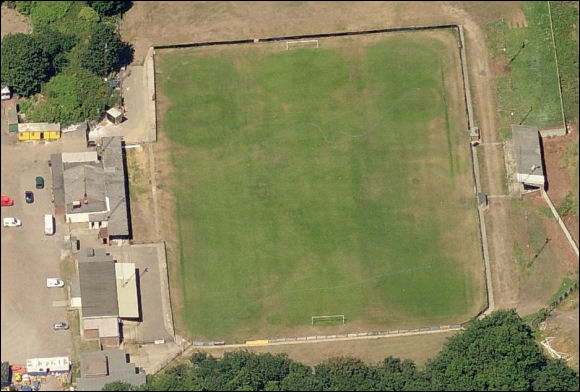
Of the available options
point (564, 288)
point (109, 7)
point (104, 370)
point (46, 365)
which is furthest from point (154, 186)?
point (564, 288)

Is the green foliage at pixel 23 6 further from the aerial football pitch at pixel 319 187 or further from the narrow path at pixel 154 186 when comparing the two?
the narrow path at pixel 154 186

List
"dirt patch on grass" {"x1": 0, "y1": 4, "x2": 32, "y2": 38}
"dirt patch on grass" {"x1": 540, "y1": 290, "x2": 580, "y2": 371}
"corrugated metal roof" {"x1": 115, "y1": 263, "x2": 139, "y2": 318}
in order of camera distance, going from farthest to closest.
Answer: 1. "dirt patch on grass" {"x1": 0, "y1": 4, "x2": 32, "y2": 38}
2. "dirt patch on grass" {"x1": 540, "y1": 290, "x2": 580, "y2": 371}
3. "corrugated metal roof" {"x1": 115, "y1": 263, "x2": 139, "y2": 318}

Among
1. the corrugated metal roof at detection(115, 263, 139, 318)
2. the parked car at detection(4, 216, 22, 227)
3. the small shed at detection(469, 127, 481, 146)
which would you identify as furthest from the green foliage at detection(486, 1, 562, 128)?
the parked car at detection(4, 216, 22, 227)

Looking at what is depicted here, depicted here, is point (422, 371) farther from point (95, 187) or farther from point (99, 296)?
point (95, 187)

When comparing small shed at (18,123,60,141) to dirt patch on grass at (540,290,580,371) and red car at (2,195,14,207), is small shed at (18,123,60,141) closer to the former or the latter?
red car at (2,195,14,207)

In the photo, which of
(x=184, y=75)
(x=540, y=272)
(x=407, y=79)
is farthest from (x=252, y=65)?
(x=540, y=272)
